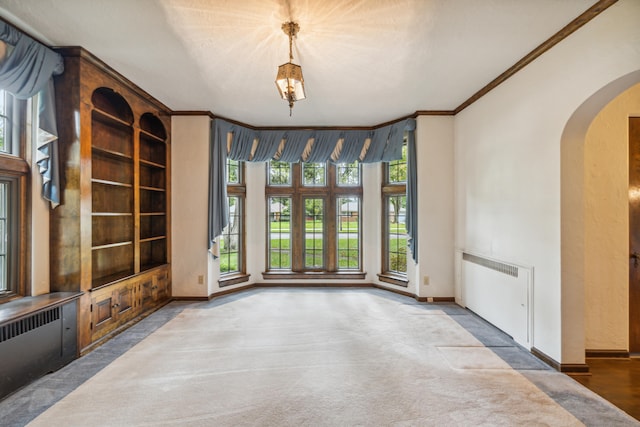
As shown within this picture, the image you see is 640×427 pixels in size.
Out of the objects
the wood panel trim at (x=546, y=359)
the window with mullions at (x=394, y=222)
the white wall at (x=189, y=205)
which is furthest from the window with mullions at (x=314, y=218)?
the wood panel trim at (x=546, y=359)

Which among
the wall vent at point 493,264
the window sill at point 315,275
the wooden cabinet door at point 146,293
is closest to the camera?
the wall vent at point 493,264

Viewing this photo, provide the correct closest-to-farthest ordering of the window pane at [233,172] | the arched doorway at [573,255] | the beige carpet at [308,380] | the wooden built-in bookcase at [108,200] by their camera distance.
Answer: the beige carpet at [308,380] < the arched doorway at [573,255] < the wooden built-in bookcase at [108,200] < the window pane at [233,172]

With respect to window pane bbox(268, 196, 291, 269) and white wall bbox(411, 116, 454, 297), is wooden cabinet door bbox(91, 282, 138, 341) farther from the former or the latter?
white wall bbox(411, 116, 454, 297)

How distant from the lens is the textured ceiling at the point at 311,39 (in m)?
2.18

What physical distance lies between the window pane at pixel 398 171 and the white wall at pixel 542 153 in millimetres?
1410

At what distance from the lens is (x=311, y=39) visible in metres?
2.55

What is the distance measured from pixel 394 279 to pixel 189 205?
353 centimetres

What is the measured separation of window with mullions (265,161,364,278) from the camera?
5477 mm

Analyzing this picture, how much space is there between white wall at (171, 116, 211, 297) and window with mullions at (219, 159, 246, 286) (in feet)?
1.76

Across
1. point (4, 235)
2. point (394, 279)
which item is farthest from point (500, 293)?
point (4, 235)

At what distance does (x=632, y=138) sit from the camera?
2.79 meters

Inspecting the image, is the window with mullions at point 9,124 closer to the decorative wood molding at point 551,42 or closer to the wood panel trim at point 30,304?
the wood panel trim at point 30,304

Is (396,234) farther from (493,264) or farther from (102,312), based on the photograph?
(102,312)

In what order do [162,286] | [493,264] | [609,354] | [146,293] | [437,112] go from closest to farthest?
[609,354], [493,264], [146,293], [162,286], [437,112]
